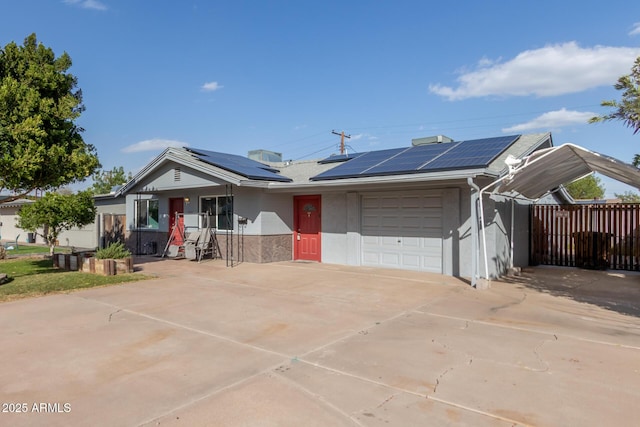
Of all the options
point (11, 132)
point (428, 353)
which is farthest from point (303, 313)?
point (11, 132)

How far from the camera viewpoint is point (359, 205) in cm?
1270

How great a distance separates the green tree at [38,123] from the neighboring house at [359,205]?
→ 3.91m

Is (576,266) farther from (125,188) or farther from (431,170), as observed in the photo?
(125,188)

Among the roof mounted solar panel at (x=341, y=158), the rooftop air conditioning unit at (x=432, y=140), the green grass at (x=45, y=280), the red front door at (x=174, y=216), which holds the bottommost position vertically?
the green grass at (x=45, y=280)

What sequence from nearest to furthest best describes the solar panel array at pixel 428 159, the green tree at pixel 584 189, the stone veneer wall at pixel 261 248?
the solar panel array at pixel 428 159
the stone veneer wall at pixel 261 248
the green tree at pixel 584 189

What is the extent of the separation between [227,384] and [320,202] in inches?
390

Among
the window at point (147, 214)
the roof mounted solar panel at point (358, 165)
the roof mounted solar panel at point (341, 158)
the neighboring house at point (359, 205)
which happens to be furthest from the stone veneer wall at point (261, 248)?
the window at point (147, 214)

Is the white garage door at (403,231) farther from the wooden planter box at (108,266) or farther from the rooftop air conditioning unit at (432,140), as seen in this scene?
the wooden planter box at (108,266)

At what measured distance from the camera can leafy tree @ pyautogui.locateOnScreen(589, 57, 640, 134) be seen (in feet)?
22.9

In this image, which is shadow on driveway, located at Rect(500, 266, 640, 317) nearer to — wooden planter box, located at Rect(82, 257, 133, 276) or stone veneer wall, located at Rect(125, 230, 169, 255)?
wooden planter box, located at Rect(82, 257, 133, 276)

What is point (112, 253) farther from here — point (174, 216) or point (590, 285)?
point (590, 285)

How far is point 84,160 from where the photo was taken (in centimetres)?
1052

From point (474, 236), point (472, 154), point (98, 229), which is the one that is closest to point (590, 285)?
point (474, 236)

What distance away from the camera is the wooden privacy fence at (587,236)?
41.4 ft
